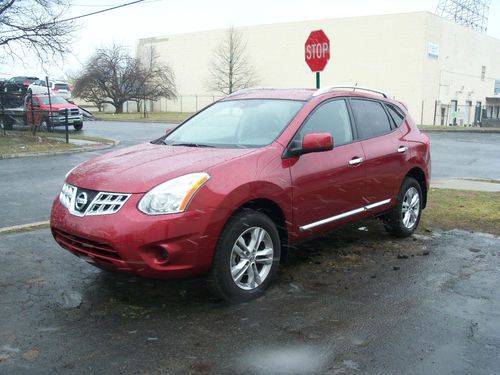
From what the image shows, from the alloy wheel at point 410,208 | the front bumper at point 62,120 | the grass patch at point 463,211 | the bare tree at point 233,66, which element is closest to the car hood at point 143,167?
the alloy wheel at point 410,208

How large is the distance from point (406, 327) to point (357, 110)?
2632mm

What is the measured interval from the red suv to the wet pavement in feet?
1.26

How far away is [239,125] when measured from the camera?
16.6ft

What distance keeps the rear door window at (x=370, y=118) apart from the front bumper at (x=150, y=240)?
2362 mm

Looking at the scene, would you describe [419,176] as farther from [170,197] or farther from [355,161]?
[170,197]

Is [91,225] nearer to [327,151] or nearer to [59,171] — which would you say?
[327,151]

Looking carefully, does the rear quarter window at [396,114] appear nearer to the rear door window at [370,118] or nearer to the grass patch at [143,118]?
the rear door window at [370,118]

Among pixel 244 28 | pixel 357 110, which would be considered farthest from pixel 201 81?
pixel 357 110

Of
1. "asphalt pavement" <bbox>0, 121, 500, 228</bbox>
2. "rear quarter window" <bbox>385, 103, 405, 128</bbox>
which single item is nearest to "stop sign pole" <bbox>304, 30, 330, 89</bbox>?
"asphalt pavement" <bbox>0, 121, 500, 228</bbox>

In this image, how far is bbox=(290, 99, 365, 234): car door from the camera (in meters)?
4.59

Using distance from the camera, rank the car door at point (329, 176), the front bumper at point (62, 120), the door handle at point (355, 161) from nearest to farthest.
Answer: the car door at point (329, 176) < the door handle at point (355, 161) < the front bumper at point (62, 120)

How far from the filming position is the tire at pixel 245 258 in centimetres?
393

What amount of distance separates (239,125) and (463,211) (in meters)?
4.25

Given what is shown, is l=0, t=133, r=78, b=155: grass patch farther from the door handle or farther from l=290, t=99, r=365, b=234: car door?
the door handle
